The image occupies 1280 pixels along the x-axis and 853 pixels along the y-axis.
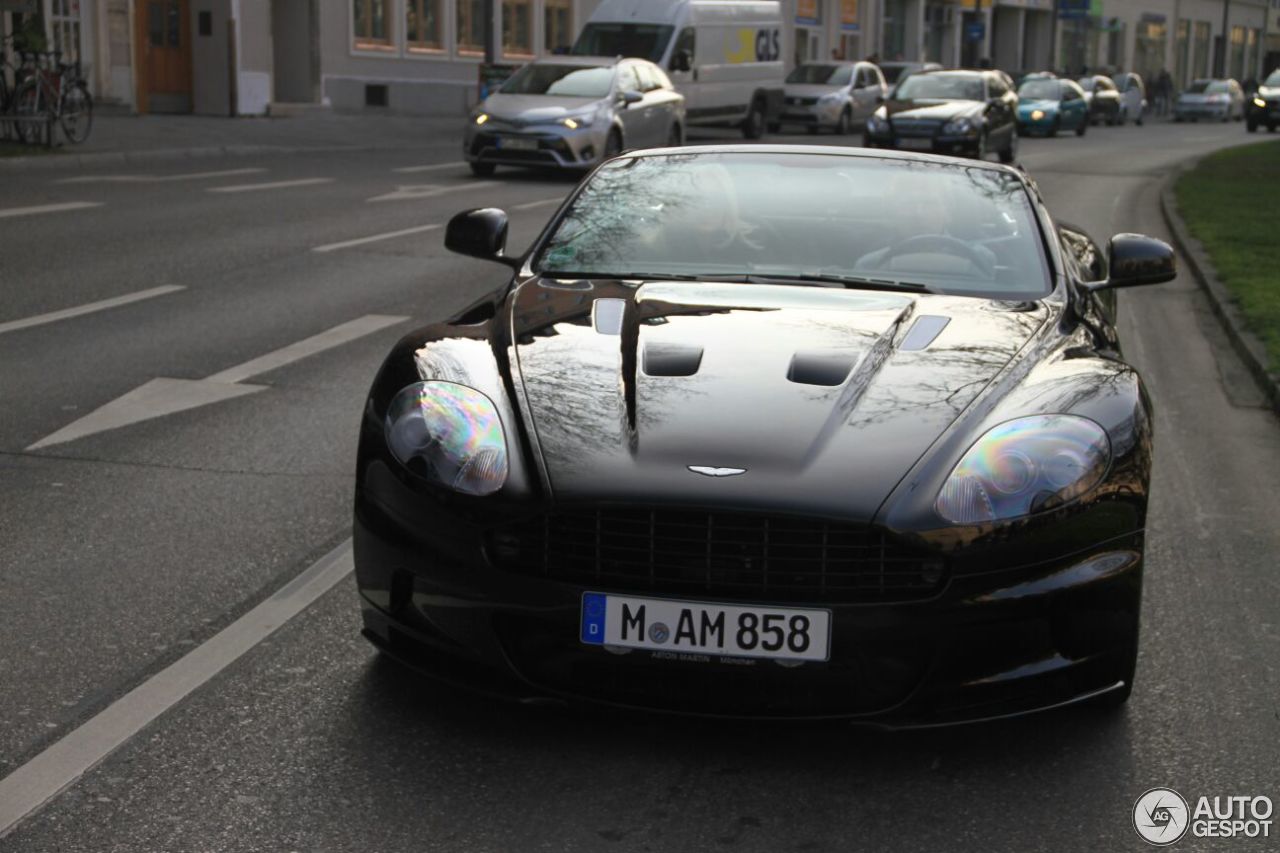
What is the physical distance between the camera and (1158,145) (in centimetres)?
4241

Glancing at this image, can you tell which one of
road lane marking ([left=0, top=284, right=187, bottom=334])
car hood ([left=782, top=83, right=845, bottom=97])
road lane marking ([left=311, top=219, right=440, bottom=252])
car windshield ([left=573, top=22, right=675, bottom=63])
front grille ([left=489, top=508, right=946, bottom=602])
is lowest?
road lane marking ([left=311, top=219, right=440, bottom=252])

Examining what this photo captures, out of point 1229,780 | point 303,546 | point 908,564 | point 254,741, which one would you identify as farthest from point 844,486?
point 303,546

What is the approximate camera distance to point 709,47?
3428 cm

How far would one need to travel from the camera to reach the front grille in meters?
3.73

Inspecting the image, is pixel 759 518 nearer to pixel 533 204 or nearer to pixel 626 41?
pixel 533 204

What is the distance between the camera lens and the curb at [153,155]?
69.6 feet

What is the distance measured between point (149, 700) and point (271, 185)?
54.8 ft

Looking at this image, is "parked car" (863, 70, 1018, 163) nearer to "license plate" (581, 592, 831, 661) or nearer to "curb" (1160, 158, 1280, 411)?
"curb" (1160, 158, 1280, 411)

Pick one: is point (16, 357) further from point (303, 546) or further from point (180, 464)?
point (303, 546)

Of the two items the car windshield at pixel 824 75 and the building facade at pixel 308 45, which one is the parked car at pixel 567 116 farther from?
the car windshield at pixel 824 75

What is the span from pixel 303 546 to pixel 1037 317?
231 cm

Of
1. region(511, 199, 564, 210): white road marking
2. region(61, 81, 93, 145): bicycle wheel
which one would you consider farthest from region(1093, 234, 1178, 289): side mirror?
region(61, 81, 93, 145): bicycle wheel

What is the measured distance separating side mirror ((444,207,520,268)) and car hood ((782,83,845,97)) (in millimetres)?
37069

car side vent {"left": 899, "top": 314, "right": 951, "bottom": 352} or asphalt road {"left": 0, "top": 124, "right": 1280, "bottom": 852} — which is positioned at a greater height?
car side vent {"left": 899, "top": 314, "right": 951, "bottom": 352}
